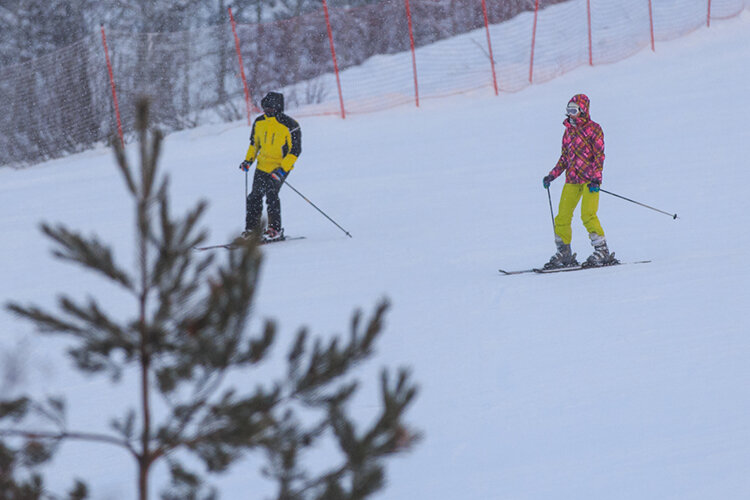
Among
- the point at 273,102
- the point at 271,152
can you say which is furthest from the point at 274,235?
the point at 273,102

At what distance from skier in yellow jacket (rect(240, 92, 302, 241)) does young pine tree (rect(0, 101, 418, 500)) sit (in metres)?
8.06

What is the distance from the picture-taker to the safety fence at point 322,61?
18.0 m

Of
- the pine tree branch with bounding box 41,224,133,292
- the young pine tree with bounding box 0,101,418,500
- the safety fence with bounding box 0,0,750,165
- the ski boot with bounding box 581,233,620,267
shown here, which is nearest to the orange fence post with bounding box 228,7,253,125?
the safety fence with bounding box 0,0,750,165

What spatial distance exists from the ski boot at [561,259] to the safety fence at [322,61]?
9433 mm

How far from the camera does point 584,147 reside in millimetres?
8633

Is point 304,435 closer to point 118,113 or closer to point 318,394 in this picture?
point 318,394

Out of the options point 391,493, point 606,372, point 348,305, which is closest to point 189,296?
point 391,493

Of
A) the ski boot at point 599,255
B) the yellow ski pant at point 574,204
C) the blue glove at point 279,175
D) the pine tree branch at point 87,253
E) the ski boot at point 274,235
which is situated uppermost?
the pine tree branch at point 87,253

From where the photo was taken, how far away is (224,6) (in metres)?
28.4

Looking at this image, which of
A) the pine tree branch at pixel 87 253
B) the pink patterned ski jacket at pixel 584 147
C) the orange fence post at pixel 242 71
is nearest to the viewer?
the pine tree branch at pixel 87 253

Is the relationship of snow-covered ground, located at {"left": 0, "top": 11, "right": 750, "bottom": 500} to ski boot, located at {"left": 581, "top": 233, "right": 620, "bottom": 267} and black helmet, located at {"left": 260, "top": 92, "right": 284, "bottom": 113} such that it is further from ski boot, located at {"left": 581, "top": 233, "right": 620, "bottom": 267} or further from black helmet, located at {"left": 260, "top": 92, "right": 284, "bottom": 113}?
black helmet, located at {"left": 260, "top": 92, "right": 284, "bottom": 113}

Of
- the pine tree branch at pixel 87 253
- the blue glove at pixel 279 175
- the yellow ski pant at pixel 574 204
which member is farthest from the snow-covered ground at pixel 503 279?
the pine tree branch at pixel 87 253

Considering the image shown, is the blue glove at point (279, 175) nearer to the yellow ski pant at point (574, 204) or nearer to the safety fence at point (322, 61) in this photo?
the yellow ski pant at point (574, 204)

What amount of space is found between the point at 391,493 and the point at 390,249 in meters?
5.97
